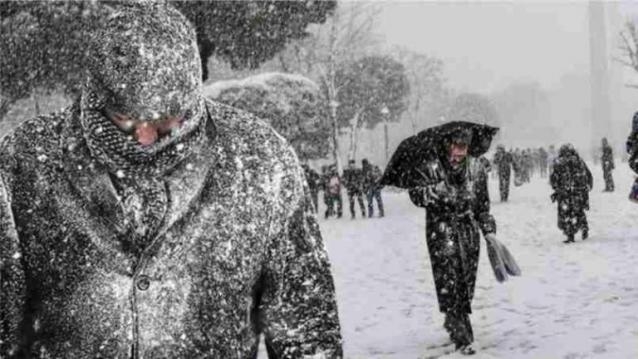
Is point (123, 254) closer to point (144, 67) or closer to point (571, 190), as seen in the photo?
point (144, 67)

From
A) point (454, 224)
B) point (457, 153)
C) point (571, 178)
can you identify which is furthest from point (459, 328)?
point (571, 178)

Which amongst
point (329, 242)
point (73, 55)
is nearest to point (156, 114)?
point (73, 55)

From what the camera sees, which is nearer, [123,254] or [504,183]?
[123,254]

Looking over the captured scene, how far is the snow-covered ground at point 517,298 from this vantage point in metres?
6.59

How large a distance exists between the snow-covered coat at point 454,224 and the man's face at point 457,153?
7cm

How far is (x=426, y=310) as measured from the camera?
852cm

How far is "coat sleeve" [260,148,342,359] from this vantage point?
168 cm

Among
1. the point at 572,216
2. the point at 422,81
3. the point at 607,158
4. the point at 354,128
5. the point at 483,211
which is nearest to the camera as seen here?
the point at 483,211

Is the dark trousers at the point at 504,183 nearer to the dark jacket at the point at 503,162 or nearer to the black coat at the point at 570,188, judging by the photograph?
the dark jacket at the point at 503,162

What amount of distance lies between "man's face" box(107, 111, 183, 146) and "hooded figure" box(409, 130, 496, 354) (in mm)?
5101

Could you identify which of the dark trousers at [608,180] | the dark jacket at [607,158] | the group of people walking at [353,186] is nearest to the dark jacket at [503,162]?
the dark jacket at [607,158]

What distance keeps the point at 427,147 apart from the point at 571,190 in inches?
332

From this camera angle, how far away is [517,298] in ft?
28.9

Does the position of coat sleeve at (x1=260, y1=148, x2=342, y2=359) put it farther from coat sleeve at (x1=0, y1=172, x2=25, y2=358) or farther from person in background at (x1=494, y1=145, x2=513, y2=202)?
person in background at (x1=494, y1=145, x2=513, y2=202)
